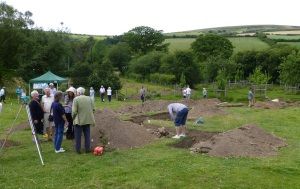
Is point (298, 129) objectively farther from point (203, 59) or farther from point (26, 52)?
point (203, 59)

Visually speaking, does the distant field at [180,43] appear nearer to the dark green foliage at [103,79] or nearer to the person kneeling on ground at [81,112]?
the dark green foliage at [103,79]

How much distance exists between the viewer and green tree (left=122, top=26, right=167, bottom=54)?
116 meters

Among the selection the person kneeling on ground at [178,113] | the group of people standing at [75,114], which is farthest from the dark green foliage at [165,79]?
the group of people standing at [75,114]

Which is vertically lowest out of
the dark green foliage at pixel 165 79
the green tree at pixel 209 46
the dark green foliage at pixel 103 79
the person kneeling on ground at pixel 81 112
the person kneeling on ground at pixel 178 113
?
the dark green foliage at pixel 165 79

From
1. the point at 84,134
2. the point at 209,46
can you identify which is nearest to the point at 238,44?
the point at 209,46

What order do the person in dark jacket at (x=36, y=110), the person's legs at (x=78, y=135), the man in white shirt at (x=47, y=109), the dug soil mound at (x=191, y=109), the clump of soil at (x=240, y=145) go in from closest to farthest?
the person's legs at (x=78, y=135) → the clump of soil at (x=240, y=145) → the person in dark jacket at (x=36, y=110) → the man in white shirt at (x=47, y=109) → the dug soil mound at (x=191, y=109)

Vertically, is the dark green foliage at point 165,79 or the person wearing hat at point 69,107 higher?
the person wearing hat at point 69,107

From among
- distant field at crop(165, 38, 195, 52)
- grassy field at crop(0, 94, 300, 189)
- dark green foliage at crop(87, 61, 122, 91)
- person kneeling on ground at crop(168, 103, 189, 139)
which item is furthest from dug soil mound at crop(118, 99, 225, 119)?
distant field at crop(165, 38, 195, 52)

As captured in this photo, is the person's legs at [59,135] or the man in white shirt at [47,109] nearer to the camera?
the person's legs at [59,135]

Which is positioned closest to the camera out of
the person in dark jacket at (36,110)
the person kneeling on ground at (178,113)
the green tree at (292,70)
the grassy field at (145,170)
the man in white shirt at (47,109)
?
the grassy field at (145,170)

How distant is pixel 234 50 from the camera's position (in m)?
106

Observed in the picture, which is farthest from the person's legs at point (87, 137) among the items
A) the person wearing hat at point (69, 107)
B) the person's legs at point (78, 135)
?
the person wearing hat at point (69, 107)

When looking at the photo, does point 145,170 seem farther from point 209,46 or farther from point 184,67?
point 209,46

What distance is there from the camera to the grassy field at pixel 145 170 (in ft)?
40.0
